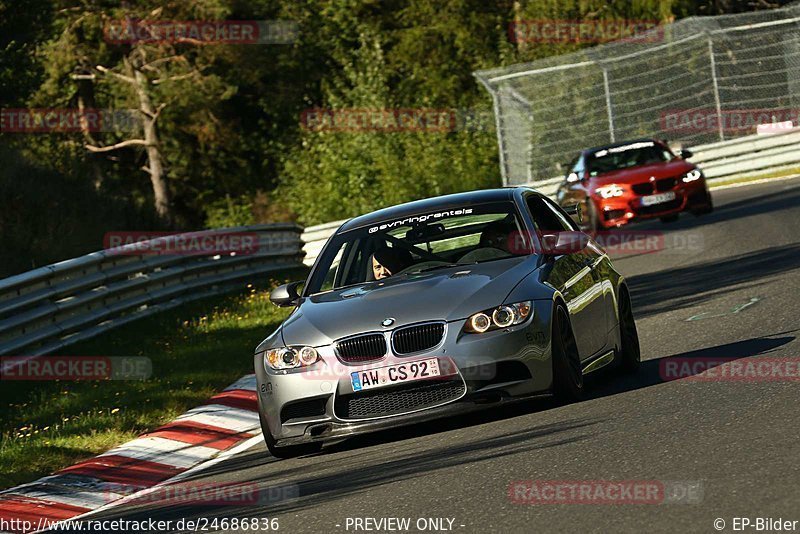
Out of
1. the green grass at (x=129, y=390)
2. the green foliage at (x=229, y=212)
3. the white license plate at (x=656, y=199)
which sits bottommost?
the green foliage at (x=229, y=212)

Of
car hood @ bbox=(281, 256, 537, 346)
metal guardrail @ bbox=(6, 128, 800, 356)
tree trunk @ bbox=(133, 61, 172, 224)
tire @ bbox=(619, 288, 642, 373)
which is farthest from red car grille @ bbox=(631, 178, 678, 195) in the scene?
tree trunk @ bbox=(133, 61, 172, 224)

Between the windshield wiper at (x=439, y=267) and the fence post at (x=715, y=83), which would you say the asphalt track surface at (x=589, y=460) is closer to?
the windshield wiper at (x=439, y=267)

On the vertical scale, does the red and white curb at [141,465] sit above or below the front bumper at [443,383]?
below

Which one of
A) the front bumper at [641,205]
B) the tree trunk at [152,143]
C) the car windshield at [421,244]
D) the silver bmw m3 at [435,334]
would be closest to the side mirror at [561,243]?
the silver bmw m3 at [435,334]

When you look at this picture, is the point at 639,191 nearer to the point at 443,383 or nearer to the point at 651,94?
the point at 651,94

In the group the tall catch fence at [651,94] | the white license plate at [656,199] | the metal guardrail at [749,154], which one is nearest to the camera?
the white license plate at [656,199]

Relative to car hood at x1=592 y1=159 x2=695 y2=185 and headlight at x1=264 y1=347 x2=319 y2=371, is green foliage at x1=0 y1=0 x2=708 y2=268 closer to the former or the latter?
car hood at x1=592 y1=159 x2=695 y2=185

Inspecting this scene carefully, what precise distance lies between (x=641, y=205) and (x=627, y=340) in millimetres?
14295

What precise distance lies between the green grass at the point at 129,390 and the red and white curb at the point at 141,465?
0.98 feet

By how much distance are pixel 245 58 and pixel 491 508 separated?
41109mm

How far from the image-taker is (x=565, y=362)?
9.17 m

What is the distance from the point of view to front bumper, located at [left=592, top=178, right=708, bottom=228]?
974 inches

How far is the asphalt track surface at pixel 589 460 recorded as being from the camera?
647cm

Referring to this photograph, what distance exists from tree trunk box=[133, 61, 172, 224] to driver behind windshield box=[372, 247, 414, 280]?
3624cm
